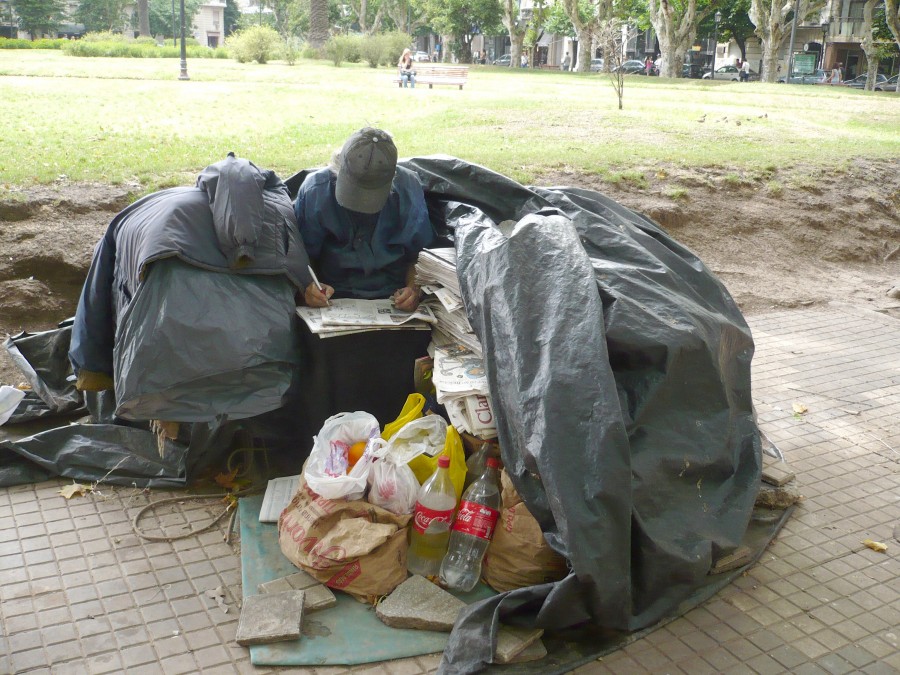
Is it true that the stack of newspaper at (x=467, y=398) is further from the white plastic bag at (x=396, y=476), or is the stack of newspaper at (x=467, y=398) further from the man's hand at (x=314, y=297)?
the man's hand at (x=314, y=297)

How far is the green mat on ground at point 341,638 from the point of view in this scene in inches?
102

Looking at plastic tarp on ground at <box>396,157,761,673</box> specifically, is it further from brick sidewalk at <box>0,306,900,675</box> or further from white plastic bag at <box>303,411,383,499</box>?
white plastic bag at <box>303,411,383,499</box>

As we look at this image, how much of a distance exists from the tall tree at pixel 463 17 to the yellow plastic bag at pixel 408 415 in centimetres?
4333

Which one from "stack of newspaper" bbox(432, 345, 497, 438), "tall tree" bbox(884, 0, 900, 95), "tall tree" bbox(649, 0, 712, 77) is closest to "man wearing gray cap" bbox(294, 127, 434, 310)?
"stack of newspaper" bbox(432, 345, 497, 438)

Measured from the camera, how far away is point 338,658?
2594 mm

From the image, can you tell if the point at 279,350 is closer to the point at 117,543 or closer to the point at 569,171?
the point at 117,543

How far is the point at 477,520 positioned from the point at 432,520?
0.16 meters

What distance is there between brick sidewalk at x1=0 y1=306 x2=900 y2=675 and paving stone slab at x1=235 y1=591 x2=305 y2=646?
0.20ft

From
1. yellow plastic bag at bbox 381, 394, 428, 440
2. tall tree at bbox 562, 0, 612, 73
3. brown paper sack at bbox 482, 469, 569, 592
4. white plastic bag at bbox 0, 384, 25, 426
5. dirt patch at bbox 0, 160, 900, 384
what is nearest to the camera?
brown paper sack at bbox 482, 469, 569, 592

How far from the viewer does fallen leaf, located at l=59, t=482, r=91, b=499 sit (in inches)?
137

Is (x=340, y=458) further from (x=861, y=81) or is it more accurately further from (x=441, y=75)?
(x=861, y=81)

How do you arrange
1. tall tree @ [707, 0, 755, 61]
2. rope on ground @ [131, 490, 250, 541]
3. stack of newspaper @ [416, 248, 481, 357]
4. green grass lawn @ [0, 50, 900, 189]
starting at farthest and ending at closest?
tall tree @ [707, 0, 755, 61] < green grass lawn @ [0, 50, 900, 189] < stack of newspaper @ [416, 248, 481, 357] < rope on ground @ [131, 490, 250, 541]

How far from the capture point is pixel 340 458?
3135mm

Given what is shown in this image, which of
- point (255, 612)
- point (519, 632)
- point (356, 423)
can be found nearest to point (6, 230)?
point (356, 423)
